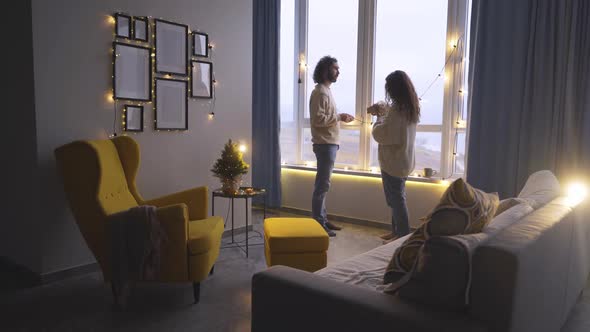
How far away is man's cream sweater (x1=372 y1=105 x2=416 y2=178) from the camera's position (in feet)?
11.0

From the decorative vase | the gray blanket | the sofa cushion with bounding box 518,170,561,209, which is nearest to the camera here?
the sofa cushion with bounding box 518,170,561,209

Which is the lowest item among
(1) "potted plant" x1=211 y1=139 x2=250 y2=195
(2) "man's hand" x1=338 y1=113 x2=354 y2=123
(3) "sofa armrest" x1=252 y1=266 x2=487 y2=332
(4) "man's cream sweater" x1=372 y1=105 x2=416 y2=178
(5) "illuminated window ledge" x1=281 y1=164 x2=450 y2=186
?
(3) "sofa armrest" x1=252 y1=266 x2=487 y2=332

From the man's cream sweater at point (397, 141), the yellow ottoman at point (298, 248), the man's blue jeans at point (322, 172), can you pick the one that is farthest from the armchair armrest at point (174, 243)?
the man's blue jeans at point (322, 172)

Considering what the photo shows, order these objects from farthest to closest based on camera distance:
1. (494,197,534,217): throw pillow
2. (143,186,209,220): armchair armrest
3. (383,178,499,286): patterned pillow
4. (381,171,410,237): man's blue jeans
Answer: (381,171,410,237): man's blue jeans, (143,186,209,220): armchair armrest, (494,197,534,217): throw pillow, (383,178,499,286): patterned pillow

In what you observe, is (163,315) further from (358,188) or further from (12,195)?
(358,188)

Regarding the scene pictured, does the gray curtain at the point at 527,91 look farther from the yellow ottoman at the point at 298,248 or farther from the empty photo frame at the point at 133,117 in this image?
the empty photo frame at the point at 133,117

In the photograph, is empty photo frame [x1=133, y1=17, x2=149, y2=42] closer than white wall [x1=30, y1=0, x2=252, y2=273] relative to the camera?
No

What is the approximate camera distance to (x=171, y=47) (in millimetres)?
3396

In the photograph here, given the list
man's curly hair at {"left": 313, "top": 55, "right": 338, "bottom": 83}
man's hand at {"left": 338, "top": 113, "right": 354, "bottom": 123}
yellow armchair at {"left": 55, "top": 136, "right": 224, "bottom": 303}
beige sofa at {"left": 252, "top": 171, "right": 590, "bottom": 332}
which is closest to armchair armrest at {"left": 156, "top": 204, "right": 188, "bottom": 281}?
yellow armchair at {"left": 55, "top": 136, "right": 224, "bottom": 303}

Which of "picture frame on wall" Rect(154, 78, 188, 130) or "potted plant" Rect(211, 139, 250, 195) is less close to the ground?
"picture frame on wall" Rect(154, 78, 188, 130)

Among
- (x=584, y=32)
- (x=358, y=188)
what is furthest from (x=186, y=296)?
(x=584, y=32)

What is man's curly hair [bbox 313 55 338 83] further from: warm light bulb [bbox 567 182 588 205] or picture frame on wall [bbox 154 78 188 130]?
warm light bulb [bbox 567 182 588 205]

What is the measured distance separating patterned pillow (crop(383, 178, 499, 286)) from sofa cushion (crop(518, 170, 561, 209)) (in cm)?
69

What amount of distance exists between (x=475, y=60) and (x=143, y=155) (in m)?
2.77
